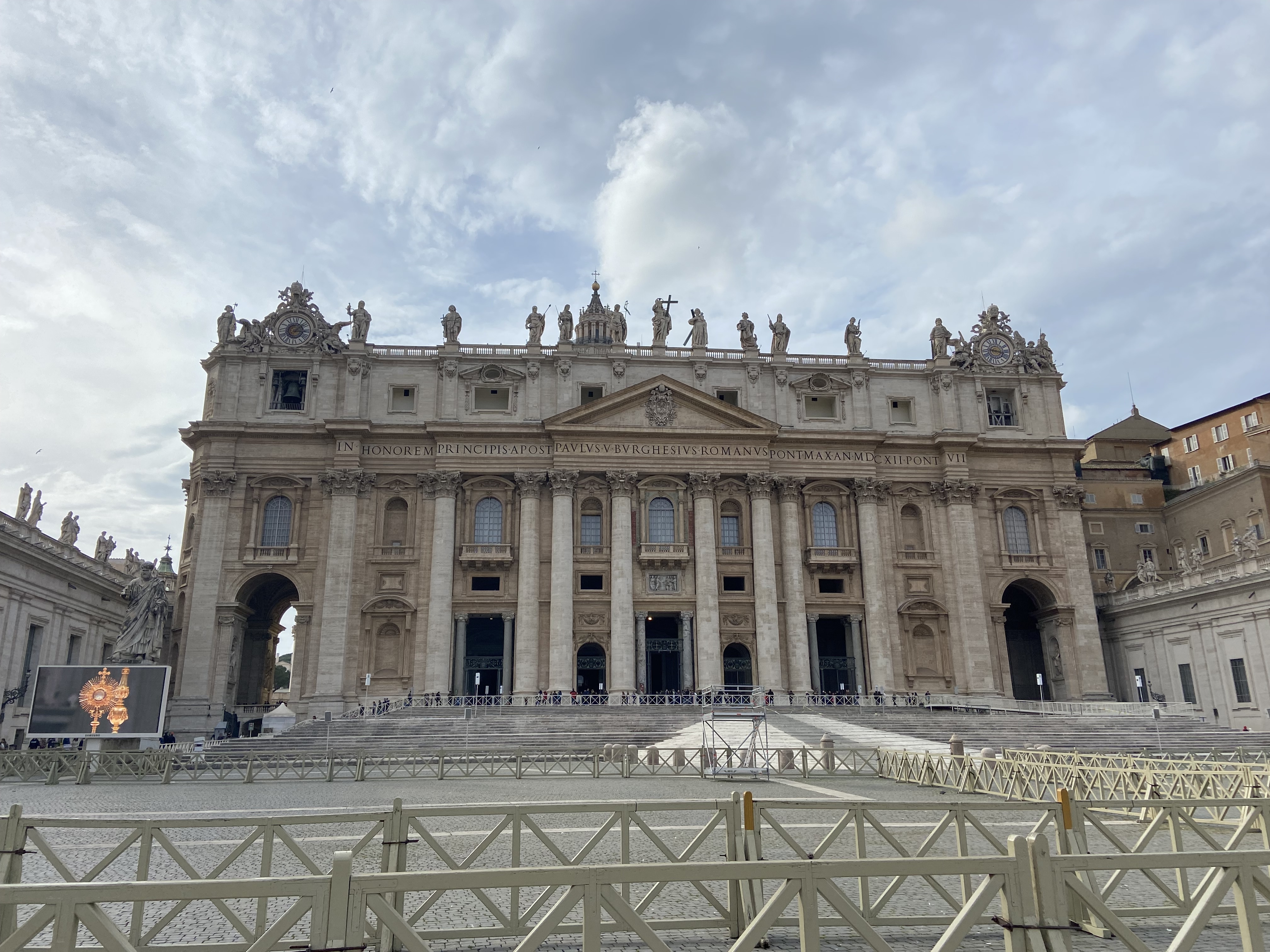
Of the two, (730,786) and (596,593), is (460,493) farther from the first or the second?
(730,786)

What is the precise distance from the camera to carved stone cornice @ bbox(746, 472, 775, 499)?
51.5 m

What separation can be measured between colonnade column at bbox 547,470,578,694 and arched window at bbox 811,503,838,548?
46.1 feet

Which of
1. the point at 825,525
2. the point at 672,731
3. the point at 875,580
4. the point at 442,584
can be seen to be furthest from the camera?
the point at 825,525

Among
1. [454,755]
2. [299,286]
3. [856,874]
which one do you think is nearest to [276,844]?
[856,874]

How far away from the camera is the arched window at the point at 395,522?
50.8 meters

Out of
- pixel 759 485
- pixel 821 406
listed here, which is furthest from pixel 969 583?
pixel 821 406

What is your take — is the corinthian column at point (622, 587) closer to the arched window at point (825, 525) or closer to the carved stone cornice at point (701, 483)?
the carved stone cornice at point (701, 483)

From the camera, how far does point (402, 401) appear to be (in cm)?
5291

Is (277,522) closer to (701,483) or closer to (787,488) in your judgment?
(701,483)

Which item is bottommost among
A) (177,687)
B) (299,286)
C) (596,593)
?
(177,687)

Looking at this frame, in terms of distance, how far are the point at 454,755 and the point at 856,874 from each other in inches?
1105

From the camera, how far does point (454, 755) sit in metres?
31.3

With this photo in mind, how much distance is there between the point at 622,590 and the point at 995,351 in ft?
92.8

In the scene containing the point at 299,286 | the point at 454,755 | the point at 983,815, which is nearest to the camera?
the point at 983,815
